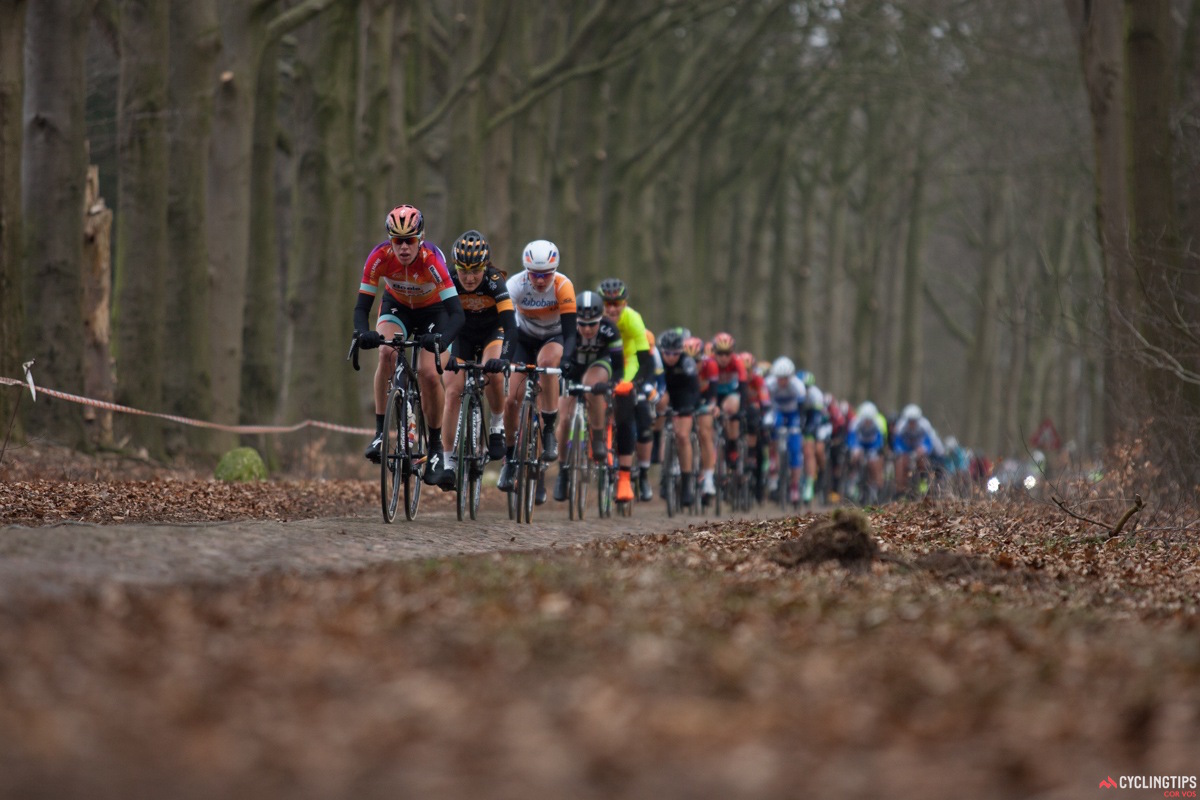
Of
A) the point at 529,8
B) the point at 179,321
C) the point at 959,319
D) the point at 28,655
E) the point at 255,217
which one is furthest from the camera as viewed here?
the point at 959,319

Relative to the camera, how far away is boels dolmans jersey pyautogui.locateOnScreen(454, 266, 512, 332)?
13.3 m

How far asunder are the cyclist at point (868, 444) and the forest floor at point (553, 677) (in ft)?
63.1

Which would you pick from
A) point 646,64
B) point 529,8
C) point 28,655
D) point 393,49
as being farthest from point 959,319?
point 28,655

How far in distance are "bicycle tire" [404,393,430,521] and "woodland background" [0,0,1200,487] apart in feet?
12.0

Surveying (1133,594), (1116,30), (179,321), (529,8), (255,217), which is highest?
(529,8)

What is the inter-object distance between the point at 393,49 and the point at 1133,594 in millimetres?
15635

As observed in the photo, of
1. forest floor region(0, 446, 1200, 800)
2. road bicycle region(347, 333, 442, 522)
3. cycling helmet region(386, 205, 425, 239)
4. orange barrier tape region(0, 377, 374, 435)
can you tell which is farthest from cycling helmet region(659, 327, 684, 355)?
forest floor region(0, 446, 1200, 800)

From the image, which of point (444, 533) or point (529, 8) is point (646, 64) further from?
point (444, 533)

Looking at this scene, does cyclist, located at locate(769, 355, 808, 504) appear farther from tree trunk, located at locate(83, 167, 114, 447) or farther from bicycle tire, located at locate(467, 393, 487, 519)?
bicycle tire, located at locate(467, 393, 487, 519)

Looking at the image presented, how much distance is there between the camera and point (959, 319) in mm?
72000

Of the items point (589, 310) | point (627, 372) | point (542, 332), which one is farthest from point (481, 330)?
point (627, 372)

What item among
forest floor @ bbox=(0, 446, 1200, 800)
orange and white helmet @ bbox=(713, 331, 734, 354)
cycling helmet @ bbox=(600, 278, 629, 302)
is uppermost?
cycling helmet @ bbox=(600, 278, 629, 302)

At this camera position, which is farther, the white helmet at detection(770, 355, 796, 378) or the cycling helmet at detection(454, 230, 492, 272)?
the white helmet at detection(770, 355, 796, 378)

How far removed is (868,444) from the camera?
28.9m
